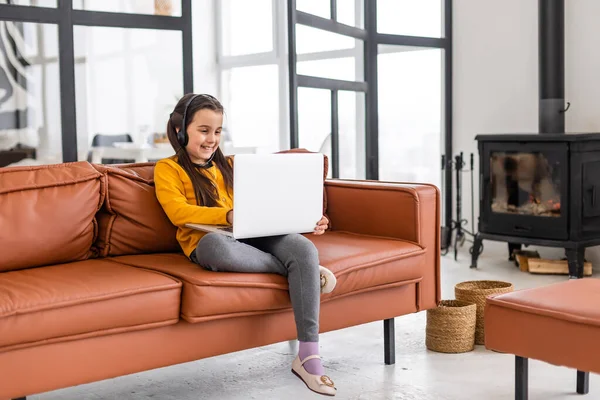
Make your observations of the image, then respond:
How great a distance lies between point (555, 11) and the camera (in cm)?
490

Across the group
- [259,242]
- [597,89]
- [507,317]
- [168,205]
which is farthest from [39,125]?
[597,89]

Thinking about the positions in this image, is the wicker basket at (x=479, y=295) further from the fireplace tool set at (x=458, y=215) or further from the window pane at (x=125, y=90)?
the fireplace tool set at (x=458, y=215)

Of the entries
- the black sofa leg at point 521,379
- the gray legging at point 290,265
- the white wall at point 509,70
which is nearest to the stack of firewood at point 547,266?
the white wall at point 509,70

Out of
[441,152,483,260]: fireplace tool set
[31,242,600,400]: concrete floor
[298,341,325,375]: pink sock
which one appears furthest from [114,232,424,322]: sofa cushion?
[441,152,483,260]: fireplace tool set

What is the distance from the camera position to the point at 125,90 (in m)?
4.12

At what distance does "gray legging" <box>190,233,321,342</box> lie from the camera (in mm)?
2480

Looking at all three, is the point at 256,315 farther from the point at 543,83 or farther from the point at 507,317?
the point at 543,83

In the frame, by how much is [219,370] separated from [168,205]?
0.66 m

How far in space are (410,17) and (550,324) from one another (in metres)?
3.71

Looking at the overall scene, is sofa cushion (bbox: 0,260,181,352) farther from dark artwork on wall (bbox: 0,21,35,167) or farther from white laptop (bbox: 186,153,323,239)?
dark artwork on wall (bbox: 0,21,35,167)

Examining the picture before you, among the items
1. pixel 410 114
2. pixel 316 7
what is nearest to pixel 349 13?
pixel 316 7

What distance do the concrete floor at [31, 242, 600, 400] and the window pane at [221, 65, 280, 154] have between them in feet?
11.8

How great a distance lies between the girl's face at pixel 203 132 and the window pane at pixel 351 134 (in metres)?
2.15

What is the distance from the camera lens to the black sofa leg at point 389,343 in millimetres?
3012
